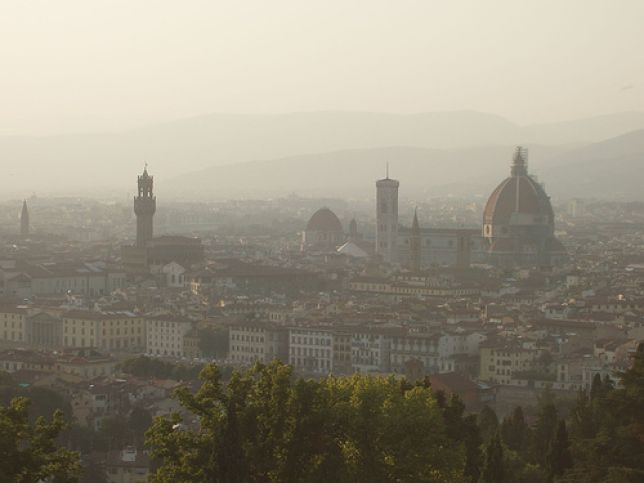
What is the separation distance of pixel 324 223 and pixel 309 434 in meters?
111

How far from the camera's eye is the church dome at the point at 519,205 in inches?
4628

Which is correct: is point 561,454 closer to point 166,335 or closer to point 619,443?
point 619,443

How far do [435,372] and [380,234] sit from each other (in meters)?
62.4

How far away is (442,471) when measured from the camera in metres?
25.5

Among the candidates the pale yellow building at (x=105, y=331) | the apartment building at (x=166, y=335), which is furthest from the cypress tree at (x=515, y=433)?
the pale yellow building at (x=105, y=331)

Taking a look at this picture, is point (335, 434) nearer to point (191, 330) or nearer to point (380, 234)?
point (191, 330)

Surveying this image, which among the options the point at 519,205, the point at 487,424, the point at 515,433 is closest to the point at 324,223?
the point at 519,205

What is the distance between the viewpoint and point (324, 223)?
135 m

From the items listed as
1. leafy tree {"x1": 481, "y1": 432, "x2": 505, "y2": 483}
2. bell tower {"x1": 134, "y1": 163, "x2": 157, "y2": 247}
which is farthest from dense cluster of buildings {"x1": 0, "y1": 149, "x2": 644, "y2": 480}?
leafy tree {"x1": 481, "y1": 432, "x2": 505, "y2": 483}

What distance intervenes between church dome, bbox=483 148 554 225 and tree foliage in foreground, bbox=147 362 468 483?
301 feet

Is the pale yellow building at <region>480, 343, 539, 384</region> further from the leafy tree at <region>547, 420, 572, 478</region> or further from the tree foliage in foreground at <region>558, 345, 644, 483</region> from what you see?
the tree foliage in foreground at <region>558, 345, 644, 483</region>

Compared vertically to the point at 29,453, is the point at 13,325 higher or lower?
lower

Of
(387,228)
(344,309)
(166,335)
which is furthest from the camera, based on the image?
(387,228)

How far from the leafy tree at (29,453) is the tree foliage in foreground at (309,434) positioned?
178 centimetres
